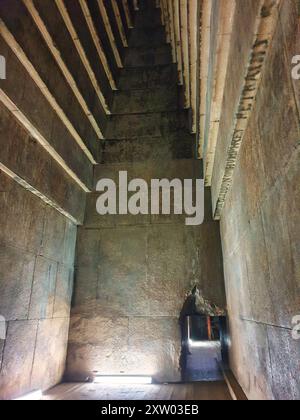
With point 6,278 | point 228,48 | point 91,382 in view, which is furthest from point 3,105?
point 91,382

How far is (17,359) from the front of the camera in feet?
14.0

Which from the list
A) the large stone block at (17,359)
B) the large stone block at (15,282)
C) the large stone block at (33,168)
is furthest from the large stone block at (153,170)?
the large stone block at (17,359)

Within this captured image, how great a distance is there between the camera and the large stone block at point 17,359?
4.00 m

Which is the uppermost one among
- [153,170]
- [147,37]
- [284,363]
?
[147,37]

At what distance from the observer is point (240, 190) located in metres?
3.69

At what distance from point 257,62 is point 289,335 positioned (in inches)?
87.1

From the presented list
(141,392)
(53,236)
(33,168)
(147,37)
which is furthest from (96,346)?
(147,37)

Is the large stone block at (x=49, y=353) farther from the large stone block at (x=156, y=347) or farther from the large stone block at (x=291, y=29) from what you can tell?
the large stone block at (x=291, y=29)

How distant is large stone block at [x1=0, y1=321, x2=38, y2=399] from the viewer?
158 inches

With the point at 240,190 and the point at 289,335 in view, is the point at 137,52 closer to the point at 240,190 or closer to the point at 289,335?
the point at 240,190

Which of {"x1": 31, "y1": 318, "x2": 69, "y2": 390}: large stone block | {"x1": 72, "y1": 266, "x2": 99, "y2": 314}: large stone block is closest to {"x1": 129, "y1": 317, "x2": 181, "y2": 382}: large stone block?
{"x1": 72, "y1": 266, "x2": 99, "y2": 314}: large stone block

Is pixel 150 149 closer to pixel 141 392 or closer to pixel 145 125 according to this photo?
pixel 145 125

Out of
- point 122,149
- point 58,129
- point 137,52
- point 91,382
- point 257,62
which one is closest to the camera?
point 257,62

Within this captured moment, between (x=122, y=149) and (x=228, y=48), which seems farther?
(x=122, y=149)
